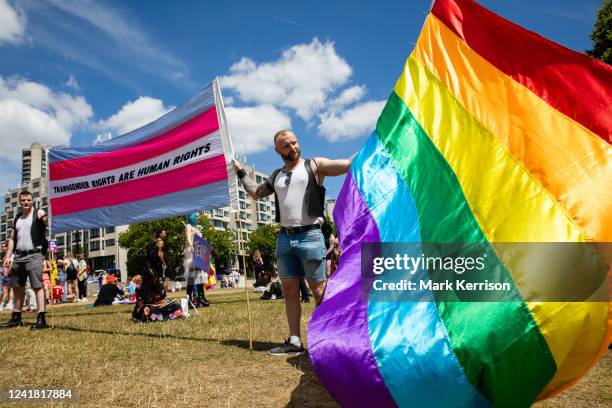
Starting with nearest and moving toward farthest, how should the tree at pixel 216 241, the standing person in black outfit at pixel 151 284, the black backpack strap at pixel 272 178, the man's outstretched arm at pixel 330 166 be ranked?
the man's outstretched arm at pixel 330 166, the black backpack strap at pixel 272 178, the standing person in black outfit at pixel 151 284, the tree at pixel 216 241

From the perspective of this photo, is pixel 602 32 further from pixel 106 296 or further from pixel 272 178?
pixel 106 296

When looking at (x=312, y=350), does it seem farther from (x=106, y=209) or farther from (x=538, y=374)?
(x=106, y=209)

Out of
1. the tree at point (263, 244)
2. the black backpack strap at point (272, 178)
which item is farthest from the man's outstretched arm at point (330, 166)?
the tree at point (263, 244)

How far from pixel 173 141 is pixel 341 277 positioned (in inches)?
185

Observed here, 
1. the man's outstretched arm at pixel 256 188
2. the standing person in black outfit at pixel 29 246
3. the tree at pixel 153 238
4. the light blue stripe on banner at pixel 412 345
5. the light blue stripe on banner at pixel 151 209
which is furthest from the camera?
the tree at pixel 153 238

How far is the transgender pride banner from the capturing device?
6.14 m

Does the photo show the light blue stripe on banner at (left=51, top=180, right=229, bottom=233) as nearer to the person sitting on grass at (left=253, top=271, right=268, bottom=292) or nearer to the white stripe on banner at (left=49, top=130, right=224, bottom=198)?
the white stripe on banner at (left=49, top=130, right=224, bottom=198)

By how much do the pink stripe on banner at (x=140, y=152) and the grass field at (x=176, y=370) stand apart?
273cm

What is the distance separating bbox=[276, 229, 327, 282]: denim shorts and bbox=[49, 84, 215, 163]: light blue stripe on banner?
2729 mm

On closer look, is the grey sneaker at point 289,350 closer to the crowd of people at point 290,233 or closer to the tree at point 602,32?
the crowd of people at point 290,233

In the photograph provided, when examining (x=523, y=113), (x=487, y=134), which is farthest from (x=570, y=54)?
(x=487, y=134)

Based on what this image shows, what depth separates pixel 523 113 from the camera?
10.00ft

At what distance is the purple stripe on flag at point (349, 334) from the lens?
88.0 inches

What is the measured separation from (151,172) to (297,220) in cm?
345
